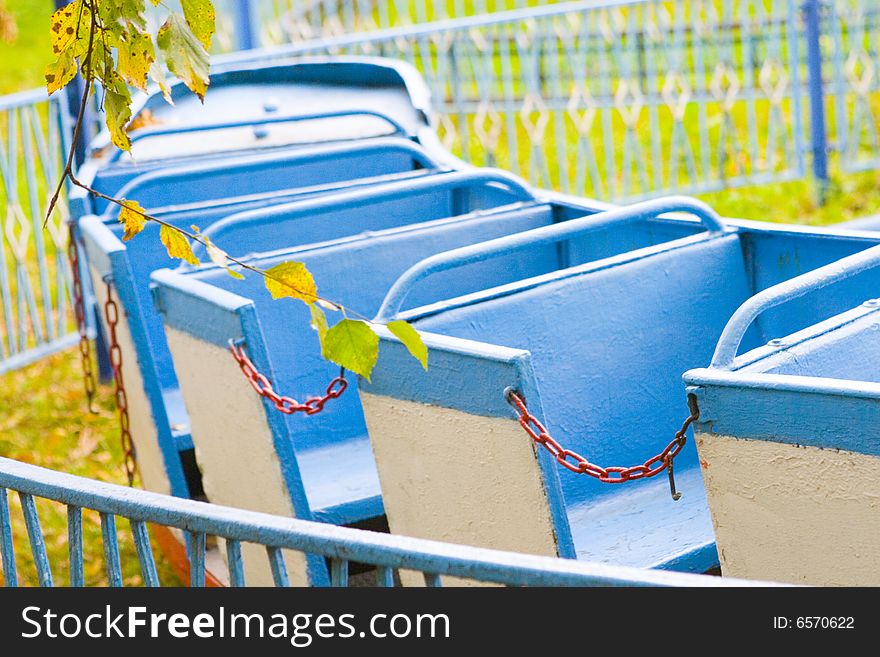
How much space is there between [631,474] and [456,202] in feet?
7.26

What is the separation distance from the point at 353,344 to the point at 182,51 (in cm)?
51

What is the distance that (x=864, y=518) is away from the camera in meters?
1.98

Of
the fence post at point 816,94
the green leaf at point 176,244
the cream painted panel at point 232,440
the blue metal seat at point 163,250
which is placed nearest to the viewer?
the green leaf at point 176,244

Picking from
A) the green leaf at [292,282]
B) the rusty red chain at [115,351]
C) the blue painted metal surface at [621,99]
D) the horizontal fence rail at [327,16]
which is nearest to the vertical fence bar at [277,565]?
the green leaf at [292,282]

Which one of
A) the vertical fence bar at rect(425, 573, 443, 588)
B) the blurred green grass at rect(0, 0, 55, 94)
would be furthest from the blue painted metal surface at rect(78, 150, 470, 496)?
the blurred green grass at rect(0, 0, 55, 94)

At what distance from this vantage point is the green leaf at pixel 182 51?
6.17 feet

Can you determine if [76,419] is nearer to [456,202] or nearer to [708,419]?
[456,202]

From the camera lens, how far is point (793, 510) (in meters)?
2.06

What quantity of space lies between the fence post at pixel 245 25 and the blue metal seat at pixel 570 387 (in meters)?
4.42

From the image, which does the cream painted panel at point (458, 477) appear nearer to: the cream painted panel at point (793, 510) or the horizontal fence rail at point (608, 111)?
the cream painted panel at point (793, 510)

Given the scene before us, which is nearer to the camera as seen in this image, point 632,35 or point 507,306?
point 507,306

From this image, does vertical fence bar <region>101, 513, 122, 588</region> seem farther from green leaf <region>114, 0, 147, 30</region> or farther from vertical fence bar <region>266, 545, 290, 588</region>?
green leaf <region>114, 0, 147, 30</region>

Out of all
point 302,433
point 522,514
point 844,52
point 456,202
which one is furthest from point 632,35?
point 522,514

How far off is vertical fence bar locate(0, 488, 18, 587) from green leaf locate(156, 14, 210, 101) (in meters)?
0.67
